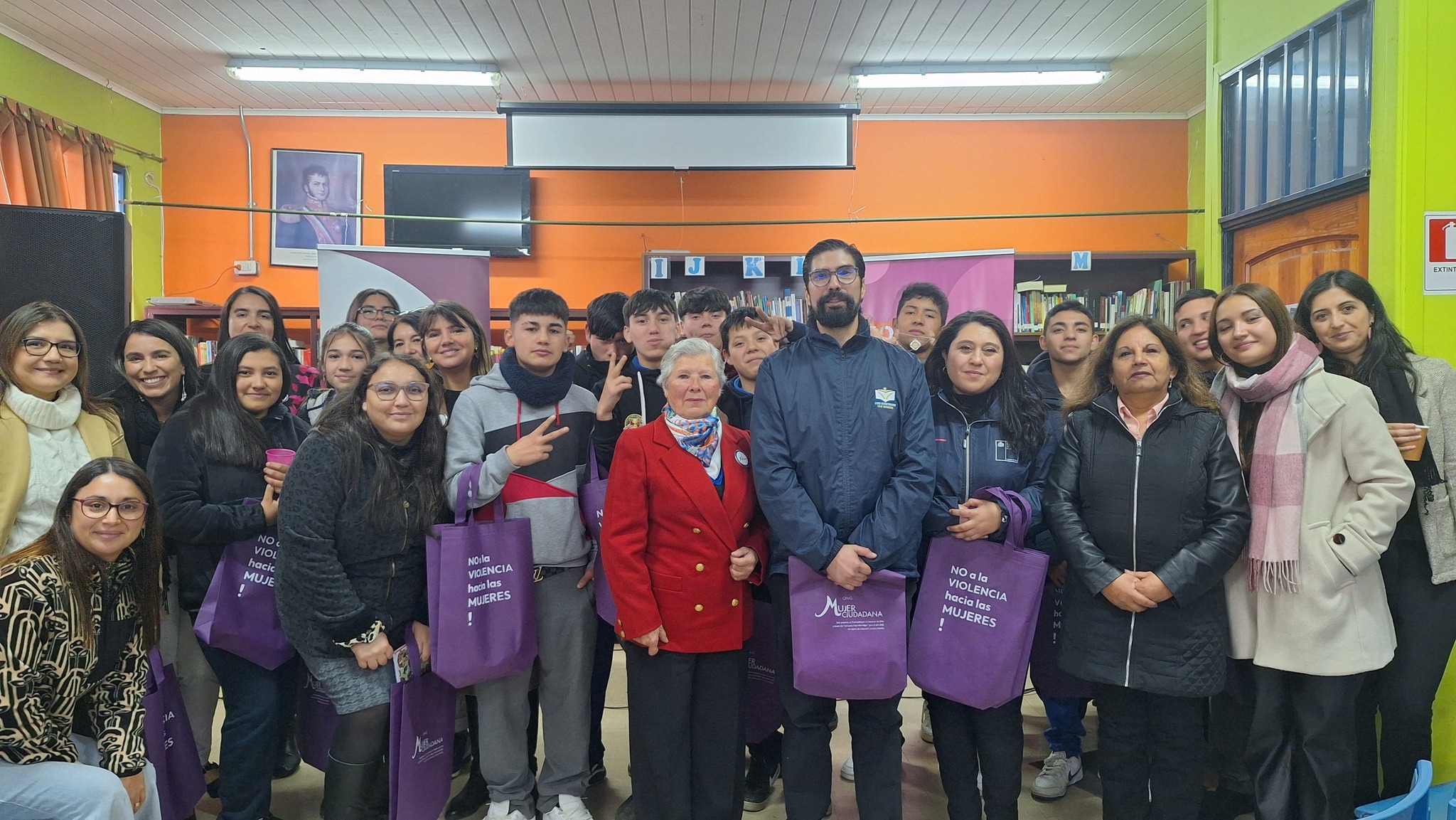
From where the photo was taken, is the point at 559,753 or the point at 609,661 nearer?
the point at 559,753

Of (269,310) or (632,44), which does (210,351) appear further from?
(632,44)

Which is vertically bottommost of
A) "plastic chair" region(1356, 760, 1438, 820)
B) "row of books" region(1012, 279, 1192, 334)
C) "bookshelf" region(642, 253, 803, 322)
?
"plastic chair" region(1356, 760, 1438, 820)

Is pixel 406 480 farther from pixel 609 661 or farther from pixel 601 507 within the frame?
pixel 609 661

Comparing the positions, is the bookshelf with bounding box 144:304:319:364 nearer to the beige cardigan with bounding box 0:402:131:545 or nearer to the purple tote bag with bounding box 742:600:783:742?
the beige cardigan with bounding box 0:402:131:545

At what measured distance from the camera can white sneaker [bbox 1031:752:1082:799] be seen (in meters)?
2.73

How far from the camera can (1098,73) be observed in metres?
6.14

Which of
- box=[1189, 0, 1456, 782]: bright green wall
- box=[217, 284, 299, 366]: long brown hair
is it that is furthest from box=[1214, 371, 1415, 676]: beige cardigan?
box=[217, 284, 299, 366]: long brown hair

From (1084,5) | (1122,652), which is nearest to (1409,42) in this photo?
(1122,652)

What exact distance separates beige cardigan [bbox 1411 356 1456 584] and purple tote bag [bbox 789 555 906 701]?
5.03 feet

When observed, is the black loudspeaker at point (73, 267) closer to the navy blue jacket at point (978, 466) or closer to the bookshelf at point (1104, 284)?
the navy blue jacket at point (978, 466)

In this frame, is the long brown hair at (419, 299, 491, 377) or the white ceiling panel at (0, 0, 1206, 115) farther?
the white ceiling panel at (0, 0, 1206, 115)

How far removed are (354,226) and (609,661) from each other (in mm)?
5452

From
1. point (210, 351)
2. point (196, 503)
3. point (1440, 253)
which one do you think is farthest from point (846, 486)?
point (210, 351)

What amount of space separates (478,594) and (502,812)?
712 millimetres
